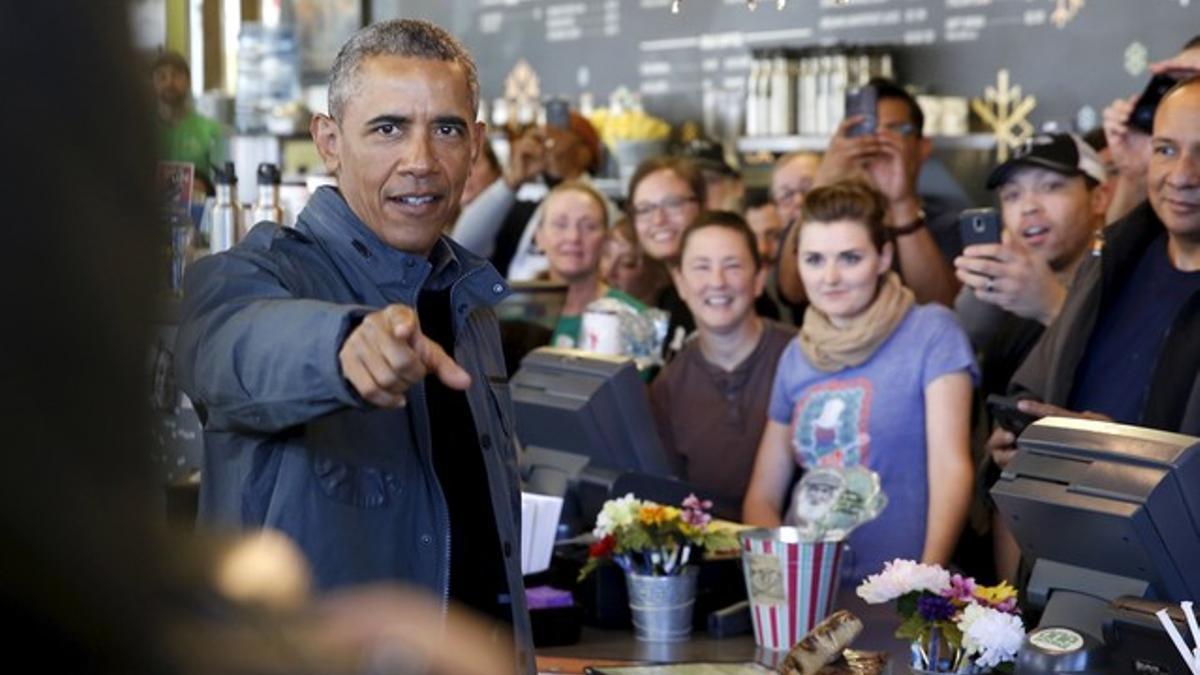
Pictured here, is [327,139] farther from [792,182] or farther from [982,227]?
[792,182]

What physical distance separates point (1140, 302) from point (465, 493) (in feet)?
6.61

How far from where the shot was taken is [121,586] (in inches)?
17.9

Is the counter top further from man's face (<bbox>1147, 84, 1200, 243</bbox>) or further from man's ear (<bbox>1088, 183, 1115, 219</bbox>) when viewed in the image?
man's ear (<bbox>1088, 183, 1115, 219</bbox>)

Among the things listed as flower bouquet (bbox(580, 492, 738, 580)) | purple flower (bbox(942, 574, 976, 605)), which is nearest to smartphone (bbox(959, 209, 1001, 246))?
flower bouquet (bbox(580, 492, 738, 580))

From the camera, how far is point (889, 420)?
4184 millimetres

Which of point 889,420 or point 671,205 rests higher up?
point 671,205

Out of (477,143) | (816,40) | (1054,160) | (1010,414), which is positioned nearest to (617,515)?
(1010,414)

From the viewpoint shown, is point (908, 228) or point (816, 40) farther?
point (816, 40)

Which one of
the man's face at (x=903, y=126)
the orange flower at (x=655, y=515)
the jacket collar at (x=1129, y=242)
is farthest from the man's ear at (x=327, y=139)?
the man's face at (x=903, y=126)

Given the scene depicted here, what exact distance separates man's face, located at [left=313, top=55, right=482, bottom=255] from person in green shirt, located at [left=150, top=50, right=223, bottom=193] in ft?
5.44

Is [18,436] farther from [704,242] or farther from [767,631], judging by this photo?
[704,242]

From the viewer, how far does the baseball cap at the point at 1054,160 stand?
4.92m

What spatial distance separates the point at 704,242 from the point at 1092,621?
2362mm

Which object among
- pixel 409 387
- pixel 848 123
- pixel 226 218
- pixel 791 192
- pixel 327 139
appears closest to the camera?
pixel 409 387
